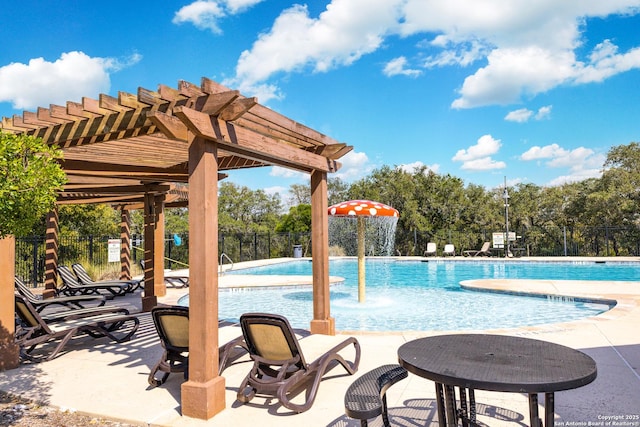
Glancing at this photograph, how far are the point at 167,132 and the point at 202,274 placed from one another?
126 centimetres

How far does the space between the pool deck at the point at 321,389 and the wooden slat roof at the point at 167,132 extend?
239 cm

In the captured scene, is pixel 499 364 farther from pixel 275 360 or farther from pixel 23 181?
pixel 23 181

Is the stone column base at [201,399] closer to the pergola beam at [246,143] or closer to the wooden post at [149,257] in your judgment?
the pergola beam at [246,143]

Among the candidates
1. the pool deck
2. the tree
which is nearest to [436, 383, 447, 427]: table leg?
the pool deck

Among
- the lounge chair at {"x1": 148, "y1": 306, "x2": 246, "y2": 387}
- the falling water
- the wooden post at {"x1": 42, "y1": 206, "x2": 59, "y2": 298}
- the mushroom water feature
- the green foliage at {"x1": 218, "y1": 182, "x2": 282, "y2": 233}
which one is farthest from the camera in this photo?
the green foliage at {"x1": 218, "y1": 182, "x2": 282, "y2": 233}

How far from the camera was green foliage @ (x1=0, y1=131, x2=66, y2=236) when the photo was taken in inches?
109

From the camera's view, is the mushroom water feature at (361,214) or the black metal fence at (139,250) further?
the black metal fence at (139,250)

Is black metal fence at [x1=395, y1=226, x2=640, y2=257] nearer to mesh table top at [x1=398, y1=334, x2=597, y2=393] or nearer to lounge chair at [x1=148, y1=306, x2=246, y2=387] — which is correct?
lounge chair at [x1=148, y1=306, x2=246, y2=387]

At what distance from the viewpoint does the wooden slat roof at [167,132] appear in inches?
144

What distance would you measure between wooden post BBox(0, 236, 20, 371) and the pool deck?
0.16m

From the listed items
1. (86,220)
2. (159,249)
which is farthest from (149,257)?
(86,220)

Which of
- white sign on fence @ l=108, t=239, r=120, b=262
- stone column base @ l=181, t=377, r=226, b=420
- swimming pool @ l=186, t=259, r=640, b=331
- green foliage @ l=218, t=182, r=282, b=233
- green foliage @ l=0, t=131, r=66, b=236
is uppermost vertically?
green foliage @ l=218, t=182, r=282, b=233

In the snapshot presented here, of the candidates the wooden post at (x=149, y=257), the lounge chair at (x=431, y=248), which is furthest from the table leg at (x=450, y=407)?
the lounge chair at (x=431, y=248)

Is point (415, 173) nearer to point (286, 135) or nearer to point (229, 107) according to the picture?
point (286, 135)
